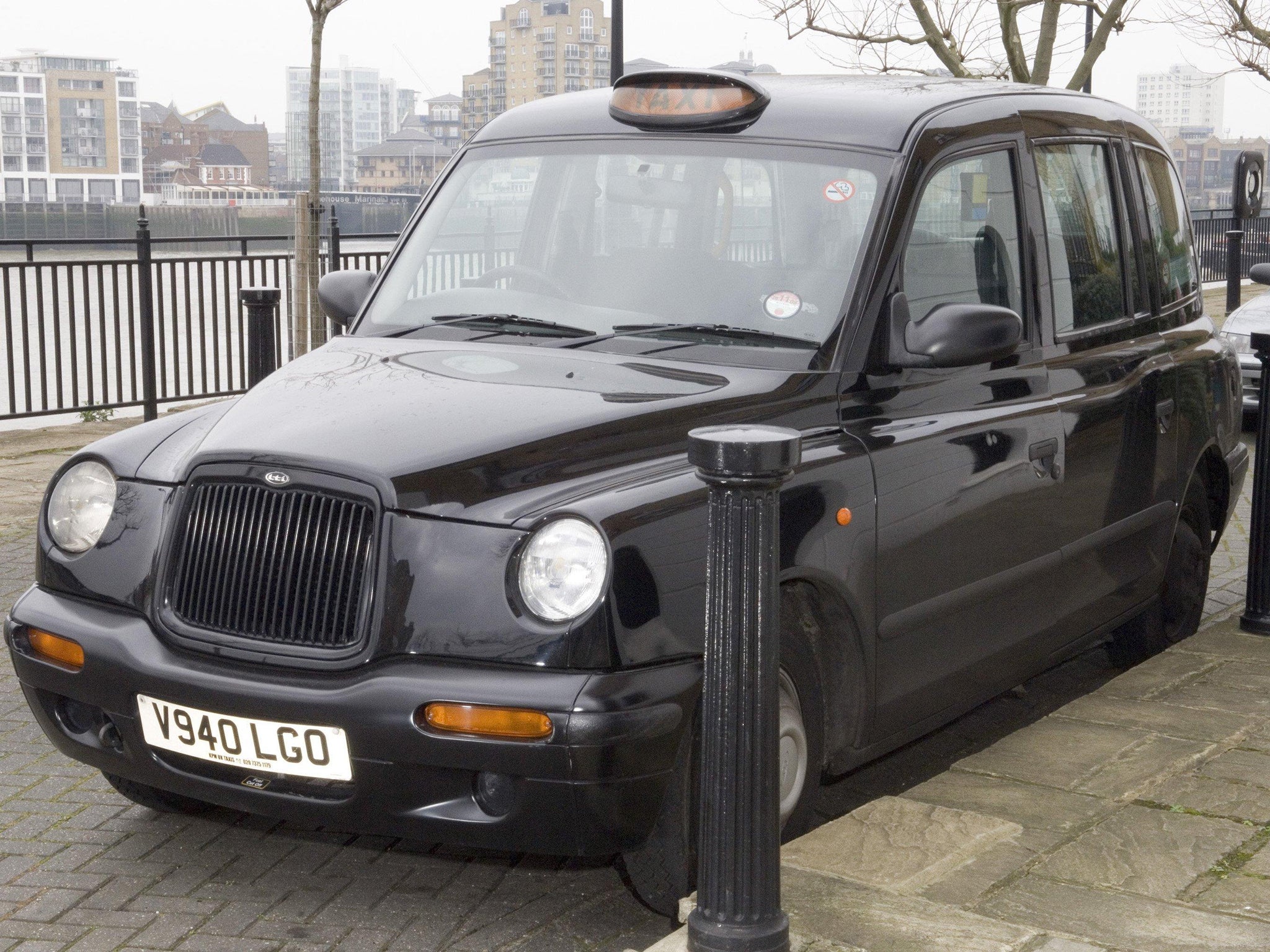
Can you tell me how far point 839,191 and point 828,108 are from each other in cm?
35

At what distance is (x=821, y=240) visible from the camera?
4.08 m

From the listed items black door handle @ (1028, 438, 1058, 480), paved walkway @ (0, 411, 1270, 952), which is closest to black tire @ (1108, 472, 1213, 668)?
paved walkway @ (0, 411, 1270, 952)

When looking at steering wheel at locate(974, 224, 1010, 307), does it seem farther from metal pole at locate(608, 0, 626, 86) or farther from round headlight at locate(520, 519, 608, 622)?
metal pole at locate(608, 0, 626, 86)

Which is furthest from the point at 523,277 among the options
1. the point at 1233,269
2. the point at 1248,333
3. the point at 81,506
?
the point at 1233,269

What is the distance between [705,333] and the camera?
4.05 meters

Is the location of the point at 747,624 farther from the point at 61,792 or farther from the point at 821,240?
the point at 61,792

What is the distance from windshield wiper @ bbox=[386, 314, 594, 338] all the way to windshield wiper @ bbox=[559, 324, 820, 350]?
0.06 m

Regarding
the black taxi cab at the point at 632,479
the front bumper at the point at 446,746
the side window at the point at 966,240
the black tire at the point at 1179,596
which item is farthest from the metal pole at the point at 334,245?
the front bumper at the point at 446,746

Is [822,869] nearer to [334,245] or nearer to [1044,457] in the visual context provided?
[1044,457]

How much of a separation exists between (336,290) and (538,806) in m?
2.27

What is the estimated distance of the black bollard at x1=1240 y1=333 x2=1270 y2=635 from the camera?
5.89m

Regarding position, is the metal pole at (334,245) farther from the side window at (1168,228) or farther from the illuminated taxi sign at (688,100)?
the illuminated taxi sign at (688,100)

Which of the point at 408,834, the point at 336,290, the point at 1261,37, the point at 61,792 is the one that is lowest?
the point at 61,792

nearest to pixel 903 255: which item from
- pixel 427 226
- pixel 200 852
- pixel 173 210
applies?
pixel 427 226
